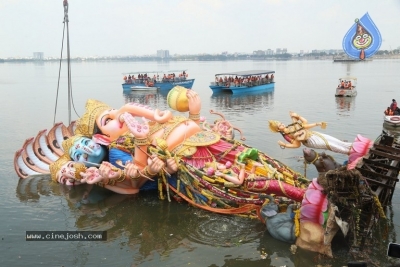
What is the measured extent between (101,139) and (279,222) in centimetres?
505

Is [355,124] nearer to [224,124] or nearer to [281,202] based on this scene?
[224,124]

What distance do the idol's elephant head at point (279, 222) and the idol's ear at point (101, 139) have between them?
4448mm

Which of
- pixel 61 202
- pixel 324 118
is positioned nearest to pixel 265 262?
pixel 61 202

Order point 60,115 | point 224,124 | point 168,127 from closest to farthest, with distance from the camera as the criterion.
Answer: point 168,127 < point 224,124 < point 60,115

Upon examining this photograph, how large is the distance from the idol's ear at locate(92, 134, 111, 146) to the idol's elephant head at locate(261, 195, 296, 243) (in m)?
4.45

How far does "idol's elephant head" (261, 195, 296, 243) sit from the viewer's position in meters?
6.77

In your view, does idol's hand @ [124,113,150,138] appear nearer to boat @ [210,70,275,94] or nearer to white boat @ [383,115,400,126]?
white boat @ [383,115,400,126]

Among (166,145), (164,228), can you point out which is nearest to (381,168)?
(166,145)

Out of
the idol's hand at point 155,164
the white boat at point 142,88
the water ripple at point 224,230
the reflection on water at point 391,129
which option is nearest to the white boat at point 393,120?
the reflection on water at point 391,129

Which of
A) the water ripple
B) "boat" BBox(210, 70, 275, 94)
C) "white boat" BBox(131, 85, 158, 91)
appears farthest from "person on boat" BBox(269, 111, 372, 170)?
"white boat" BBox(131, 85, 158, 91)

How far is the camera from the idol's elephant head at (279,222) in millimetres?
6766

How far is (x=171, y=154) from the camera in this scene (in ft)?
28.0

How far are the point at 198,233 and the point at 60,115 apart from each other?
65.9 ft

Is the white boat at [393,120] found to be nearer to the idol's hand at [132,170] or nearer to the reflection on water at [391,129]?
the reflection on water at [391,129]
